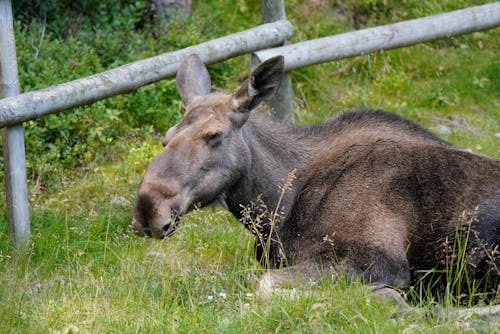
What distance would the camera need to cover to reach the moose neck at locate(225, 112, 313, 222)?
7406 millimetres

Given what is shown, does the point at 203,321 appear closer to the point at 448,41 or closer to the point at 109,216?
the point at 109,216

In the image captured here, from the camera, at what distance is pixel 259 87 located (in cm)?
730

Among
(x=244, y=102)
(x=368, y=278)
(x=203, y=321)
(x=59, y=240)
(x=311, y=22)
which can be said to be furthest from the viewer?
(x=311, y=22)

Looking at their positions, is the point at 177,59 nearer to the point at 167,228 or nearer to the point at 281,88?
the point at 281,88

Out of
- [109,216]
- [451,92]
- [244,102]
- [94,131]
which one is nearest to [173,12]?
[94,131]

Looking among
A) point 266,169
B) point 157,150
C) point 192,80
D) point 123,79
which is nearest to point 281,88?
point 157,150

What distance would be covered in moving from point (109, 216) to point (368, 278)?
2850 millimetres

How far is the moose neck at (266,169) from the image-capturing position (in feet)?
24.3

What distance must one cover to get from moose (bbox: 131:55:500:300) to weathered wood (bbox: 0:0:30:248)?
5.51ft

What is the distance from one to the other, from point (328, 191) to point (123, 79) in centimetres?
251

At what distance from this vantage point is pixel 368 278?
265 inches

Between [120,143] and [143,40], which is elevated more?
[143,40]

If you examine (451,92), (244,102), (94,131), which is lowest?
(451,92)

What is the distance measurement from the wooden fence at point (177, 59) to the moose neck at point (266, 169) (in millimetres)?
1706
